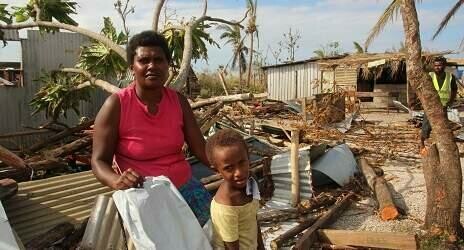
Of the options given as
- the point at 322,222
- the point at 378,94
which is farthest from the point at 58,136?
the point at 378,94

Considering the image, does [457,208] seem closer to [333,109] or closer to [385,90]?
[333,109]

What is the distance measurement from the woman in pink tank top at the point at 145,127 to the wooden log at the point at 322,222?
235 centimetres

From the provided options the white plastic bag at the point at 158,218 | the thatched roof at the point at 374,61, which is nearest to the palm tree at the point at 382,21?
the white plastic bag at the point at 158,218

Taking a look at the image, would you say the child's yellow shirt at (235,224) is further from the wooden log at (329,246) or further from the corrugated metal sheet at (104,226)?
the wooden log at (329,246)

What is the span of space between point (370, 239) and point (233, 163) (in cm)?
→ 304

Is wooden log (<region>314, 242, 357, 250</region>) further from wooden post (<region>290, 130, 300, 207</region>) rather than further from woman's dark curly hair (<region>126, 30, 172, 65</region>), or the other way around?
woman's dark curly hair (<region>126, 30, 172, 65</region>)

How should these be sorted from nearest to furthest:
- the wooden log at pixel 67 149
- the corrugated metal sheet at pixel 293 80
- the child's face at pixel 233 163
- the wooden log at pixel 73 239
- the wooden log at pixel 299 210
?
1. the child's face at pixel 233 163
2. the wooden log at pixel 73 239
3. the wooden log at pixel 299 210
4. the wooden log at pixel 67 149
5. the corrugated metal sheet at pixel 293 80

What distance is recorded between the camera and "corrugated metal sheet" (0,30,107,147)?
412 inches

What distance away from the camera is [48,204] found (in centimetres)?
475

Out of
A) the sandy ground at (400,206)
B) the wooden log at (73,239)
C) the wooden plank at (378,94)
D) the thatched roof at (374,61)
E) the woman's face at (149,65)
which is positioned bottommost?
the sandy ground at (400,206)

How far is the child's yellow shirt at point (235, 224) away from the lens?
2043 millimetres

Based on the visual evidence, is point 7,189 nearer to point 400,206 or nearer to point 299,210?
point 299,210

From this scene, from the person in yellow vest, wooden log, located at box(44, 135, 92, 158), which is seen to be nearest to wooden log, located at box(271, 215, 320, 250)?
wooden log, located at box(44, 135, 92, 158)

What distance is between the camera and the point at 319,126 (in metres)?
12.9
